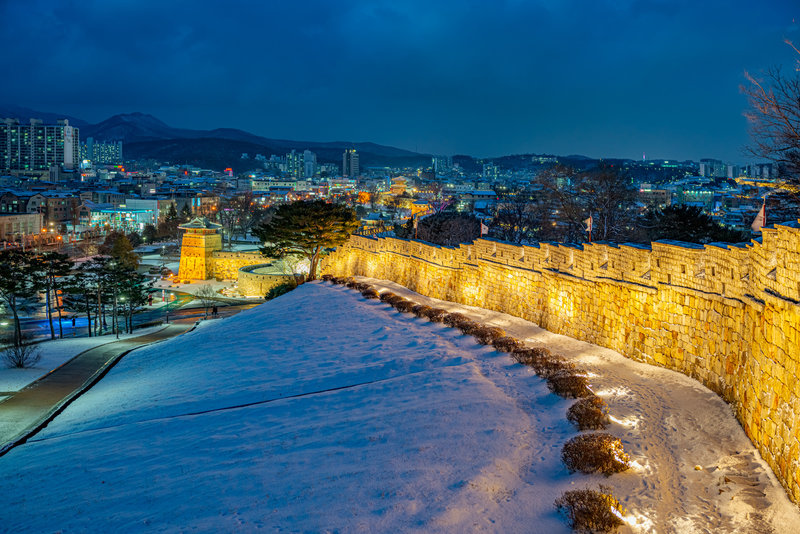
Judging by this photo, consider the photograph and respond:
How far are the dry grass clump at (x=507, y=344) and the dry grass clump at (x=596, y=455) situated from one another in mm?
4704

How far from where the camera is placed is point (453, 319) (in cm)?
1484

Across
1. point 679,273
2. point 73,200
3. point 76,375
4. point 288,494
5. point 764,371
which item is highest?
point 73,200

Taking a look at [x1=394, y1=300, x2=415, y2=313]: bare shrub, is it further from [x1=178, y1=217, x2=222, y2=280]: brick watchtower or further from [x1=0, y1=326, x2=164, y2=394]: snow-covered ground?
[x1=178, y1=217, x2=222, y2=280]: brick watchtower

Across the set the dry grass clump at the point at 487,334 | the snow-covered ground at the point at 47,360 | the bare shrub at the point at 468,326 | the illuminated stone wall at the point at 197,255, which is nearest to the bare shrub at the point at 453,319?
the bare shrub at the point at 468,326

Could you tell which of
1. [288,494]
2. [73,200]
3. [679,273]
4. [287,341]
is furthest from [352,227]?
[73,200]

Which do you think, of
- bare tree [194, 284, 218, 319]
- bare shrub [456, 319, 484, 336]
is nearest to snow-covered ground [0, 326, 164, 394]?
bare shrub [456, 319, 484, 336]

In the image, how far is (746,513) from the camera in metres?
5.53

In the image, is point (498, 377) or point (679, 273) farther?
point (498, 377)

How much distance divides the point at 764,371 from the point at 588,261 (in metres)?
5.77

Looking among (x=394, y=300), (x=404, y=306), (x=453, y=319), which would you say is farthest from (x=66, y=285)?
(x=453, y=319)

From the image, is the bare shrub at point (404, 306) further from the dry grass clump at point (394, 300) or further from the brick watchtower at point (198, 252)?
the brick watchtower at point (198, 252)

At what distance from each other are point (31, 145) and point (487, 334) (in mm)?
193043

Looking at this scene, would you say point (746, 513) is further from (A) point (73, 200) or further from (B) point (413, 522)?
(A) point (73, 200)

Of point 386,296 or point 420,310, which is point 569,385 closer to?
point 420,310
